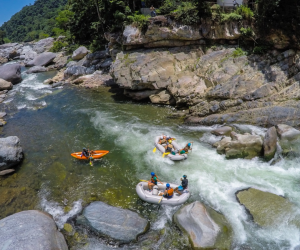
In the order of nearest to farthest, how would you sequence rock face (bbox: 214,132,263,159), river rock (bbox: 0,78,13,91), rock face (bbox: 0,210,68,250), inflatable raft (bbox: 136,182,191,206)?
rock face (bbox: 0,210,68,250) → inflatable raft (bbox: 136,182,191,206) → rock face (bbox: 214,132,263,159) → river rock (bbox: 0,78,13,91)

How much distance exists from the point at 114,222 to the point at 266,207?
6117 millimetres

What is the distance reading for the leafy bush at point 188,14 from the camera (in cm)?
1834

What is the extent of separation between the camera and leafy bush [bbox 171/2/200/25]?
722 inches

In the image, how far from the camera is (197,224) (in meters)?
8.08

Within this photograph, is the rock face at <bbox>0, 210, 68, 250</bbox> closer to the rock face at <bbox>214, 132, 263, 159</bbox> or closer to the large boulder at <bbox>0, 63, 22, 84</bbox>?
the rock face at <bbox>214, 132, 263, 159</bbox>

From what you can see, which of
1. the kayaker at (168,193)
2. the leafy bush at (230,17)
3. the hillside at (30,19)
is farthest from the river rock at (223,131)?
the hillside at (30,19)

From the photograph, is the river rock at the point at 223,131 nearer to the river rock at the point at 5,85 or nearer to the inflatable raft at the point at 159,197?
the inflatable raft at the point at 159,197

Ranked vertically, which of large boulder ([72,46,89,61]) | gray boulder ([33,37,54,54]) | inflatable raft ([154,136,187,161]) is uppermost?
gray boulder ([33,37,54,54])

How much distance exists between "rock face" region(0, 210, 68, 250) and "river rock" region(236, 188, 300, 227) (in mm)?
7274

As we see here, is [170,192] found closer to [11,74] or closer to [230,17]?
[230,17]

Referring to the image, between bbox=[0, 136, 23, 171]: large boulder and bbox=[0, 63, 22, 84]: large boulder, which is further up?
bbox=[0, 63, 22, 84]: large boulder

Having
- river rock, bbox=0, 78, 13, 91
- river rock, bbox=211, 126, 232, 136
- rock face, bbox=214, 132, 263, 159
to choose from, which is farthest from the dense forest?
river rock, bbox=0, 78, 13, 91

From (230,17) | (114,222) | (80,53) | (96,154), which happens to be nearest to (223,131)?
(96,154)

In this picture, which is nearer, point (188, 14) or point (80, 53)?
point (188, 14)
